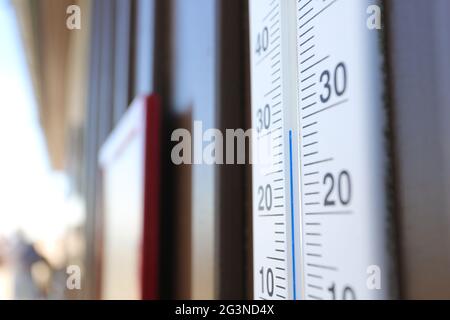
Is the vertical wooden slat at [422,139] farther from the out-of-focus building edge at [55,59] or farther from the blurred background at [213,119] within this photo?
the out-of-focus building edge at [55,59]

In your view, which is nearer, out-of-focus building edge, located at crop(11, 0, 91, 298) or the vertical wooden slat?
the vertical wooden slat

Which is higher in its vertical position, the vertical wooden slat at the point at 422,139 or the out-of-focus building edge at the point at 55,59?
the out-of-focus building edge at the point at 55,59

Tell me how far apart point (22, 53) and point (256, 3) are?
8.72 ft

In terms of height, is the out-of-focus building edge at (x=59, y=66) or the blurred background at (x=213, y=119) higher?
the out-of-focus building edge at (x=59, y=66)

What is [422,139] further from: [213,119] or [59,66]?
[59,66]

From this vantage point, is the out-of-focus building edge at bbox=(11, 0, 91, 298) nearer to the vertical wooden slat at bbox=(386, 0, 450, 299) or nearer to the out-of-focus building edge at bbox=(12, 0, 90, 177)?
the out-of-focus building edge at bbox=(12, 0, 90, 177)

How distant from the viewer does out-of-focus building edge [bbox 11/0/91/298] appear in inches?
86.4

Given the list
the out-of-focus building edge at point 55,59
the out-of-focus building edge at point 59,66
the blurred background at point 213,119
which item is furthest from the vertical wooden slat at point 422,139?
the out-of-focus building edge at point 55,59

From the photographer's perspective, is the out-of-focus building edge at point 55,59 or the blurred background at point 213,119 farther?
the out-of-focus building edge at point 55,59

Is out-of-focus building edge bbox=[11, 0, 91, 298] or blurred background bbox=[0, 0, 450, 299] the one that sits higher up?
out-of-focus building edge bbox=[11, 0, 91, 298]

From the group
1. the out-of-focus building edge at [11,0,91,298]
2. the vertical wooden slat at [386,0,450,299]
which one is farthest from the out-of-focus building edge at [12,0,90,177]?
the vertical wooden slat at [386,0,450,299]

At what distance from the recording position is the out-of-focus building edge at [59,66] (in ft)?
7.20

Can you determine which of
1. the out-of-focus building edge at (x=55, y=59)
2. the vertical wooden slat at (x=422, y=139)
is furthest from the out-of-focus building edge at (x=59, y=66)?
the vertical wooden slat at (x=422, y=139)
